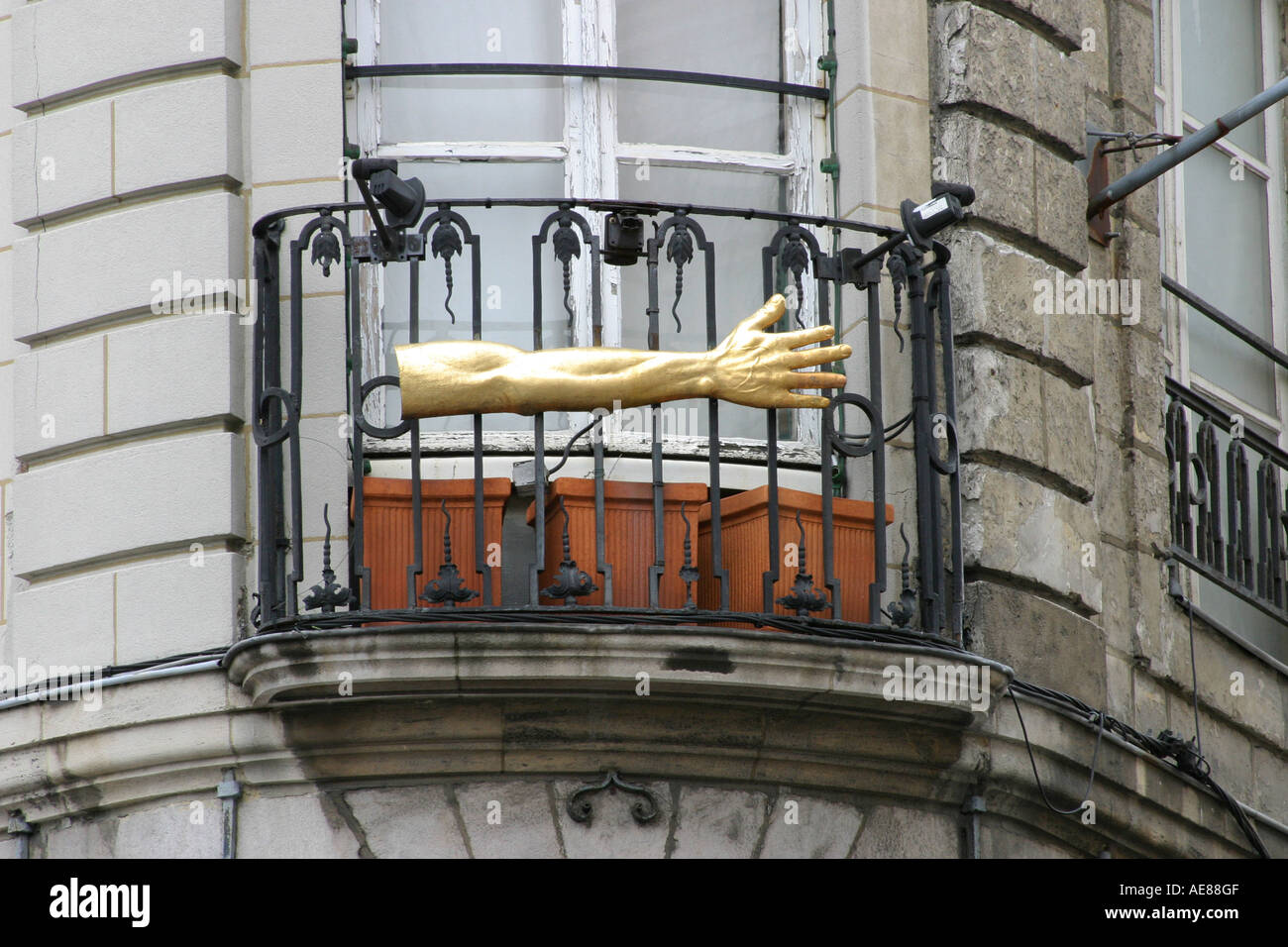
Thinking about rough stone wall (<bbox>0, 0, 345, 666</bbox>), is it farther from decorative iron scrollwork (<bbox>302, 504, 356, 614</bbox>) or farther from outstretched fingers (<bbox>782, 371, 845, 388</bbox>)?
outstretched fingers (<bbox>782, 371, 845, 388</bbox>)

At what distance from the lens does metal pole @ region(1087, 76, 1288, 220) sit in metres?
9.46

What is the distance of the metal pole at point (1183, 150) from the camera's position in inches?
372

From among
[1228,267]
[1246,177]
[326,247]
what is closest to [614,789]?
[326,247]

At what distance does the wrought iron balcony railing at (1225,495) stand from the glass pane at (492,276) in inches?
115

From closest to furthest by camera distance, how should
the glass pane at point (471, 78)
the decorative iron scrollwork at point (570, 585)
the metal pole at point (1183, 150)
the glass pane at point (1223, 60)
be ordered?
the decorative iron scrollwork at point (570, 585) < the glass pane at point (471, 78) < the metal pole at point (1183, 150) < the glass pane at point (1223, 60)

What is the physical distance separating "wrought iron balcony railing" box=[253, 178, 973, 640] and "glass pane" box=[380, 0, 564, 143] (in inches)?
25.5

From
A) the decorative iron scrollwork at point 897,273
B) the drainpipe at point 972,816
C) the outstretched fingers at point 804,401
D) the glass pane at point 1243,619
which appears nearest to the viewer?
the outstretched fingers at point 804,401

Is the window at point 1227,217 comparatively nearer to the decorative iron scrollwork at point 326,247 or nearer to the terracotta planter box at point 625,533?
the terracotta planter box at point 625,533

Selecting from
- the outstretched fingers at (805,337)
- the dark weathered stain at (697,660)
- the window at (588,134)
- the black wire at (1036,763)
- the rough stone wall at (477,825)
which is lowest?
the rough stone wall at (477,825)

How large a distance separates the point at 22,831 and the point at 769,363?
10.1ft

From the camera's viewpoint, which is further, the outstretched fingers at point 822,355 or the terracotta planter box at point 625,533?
the outstretched fingers at point 822,355

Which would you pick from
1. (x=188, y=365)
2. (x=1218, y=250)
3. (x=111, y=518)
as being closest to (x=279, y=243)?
(x=188, y=365)

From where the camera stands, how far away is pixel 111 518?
8.40m

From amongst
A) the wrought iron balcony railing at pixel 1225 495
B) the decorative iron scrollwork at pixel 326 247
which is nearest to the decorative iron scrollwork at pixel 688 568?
the decorative iron scrollwork at pixel 326 247
